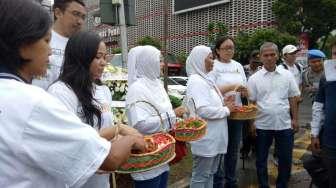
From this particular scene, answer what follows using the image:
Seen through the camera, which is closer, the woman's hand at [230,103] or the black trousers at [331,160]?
the black trousers at [331,160]

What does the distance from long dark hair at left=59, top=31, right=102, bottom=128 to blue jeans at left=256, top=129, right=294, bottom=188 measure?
2913mm

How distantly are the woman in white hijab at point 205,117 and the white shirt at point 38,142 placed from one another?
279 centimetres

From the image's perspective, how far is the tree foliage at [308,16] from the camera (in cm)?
2177

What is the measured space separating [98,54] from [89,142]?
53.4 inches

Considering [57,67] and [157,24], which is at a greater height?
[157,24]

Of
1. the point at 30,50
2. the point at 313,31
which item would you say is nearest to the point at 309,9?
the point at 313,31

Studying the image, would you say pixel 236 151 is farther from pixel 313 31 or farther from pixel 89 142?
pixel 313 31

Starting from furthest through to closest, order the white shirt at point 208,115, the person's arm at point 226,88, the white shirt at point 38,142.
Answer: the person's arm at point 226,88, the white shirt at point 208,115, the white shirt at point 38,142

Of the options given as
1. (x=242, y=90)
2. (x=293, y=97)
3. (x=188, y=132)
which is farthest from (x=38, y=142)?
(x=293, y=97)

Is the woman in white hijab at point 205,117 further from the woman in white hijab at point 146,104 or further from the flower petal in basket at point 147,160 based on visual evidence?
the flower petal in basket at point 147,160

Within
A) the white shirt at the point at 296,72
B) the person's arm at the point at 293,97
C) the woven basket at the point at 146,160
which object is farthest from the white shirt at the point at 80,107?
the white shirt at the point at 296,72

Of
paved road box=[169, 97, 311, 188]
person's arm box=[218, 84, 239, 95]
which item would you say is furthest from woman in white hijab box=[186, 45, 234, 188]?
paved road box=[169, 97, 311, 188]

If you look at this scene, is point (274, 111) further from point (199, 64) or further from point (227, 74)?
point (199, 64)

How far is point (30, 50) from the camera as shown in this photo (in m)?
1.36
